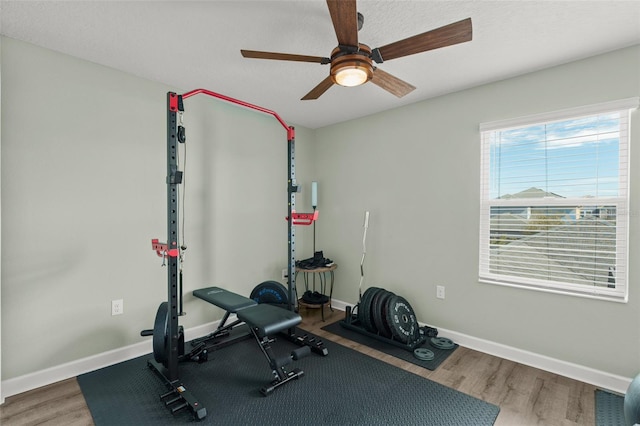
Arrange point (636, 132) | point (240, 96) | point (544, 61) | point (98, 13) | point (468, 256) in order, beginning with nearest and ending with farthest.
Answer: point (98, 13) < point (636, 132) < point (544, 61) < point (468, 256) < point (240, 96)

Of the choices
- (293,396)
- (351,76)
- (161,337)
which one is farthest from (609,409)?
(161,337)

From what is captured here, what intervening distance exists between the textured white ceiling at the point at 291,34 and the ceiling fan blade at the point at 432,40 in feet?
1.06

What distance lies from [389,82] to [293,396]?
7.14 feet

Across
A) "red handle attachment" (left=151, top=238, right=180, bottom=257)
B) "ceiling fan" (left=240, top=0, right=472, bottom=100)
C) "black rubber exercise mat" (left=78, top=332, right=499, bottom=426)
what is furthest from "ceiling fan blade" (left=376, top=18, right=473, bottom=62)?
"black rubber exercise mat" (left=78, top=332, right=499, bottom=426)

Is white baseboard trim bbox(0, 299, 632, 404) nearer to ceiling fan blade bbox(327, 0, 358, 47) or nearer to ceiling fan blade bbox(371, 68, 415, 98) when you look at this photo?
ceiling fan blade bbox(371, 68, 415, 98)

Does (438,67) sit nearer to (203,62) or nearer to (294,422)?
(203,62)

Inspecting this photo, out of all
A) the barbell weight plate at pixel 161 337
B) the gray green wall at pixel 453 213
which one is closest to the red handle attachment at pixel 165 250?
the barbell weight plate at pixel 161 337

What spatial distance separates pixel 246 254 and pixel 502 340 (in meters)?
2.64

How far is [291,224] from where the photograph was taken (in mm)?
2898

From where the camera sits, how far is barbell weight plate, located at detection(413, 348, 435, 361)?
8.48 ft

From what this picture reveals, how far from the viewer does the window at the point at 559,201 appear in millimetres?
2205

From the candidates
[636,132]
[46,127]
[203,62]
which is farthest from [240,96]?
[636,132]

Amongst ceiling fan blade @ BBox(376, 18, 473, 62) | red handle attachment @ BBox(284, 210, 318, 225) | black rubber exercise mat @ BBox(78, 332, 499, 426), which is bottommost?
black rubber exercise mat @ BBox(78, 332, 499, 426)

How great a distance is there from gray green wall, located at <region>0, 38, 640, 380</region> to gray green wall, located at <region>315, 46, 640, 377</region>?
0.01m
